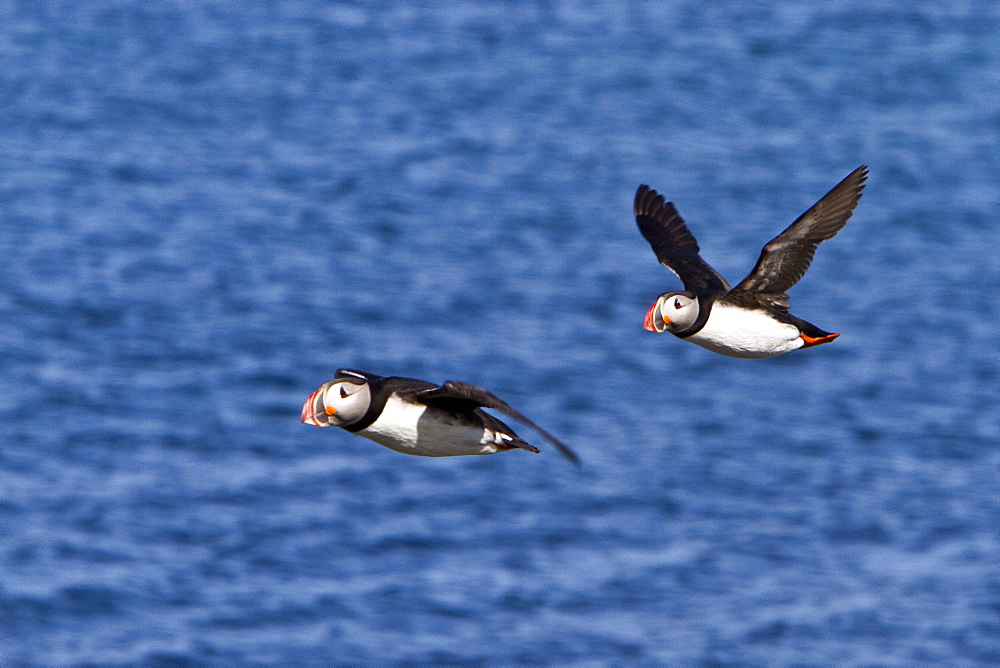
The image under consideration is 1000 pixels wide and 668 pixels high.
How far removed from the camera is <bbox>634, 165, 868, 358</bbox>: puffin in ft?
27.8

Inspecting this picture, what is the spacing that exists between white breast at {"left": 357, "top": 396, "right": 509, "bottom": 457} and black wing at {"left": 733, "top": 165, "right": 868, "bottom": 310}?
6.51 feet

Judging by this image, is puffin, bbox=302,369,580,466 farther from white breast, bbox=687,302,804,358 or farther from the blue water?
the blue water

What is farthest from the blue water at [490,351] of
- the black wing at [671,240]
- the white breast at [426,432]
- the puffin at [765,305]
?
the white breast at [426,432]

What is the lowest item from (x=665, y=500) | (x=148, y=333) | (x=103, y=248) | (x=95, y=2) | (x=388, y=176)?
(x=665, y=500)

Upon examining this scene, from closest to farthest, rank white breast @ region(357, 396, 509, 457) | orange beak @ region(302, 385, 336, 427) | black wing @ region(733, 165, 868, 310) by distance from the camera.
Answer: orange beak @ region(302, 385, 336, 427)
white breast @ region(357, 396, 509, 457)
black wing @ region(733, 165, 868, 310)

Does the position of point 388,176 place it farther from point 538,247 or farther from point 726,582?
point 726,582

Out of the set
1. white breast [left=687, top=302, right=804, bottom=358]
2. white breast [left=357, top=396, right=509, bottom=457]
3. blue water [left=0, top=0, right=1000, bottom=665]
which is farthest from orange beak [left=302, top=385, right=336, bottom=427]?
blue water [left=0, top=0, right=1000, bottom=665]

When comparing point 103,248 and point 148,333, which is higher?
point 103,248

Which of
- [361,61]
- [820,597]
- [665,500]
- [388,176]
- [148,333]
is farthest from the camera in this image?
[361,61]

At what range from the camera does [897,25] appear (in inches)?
2313

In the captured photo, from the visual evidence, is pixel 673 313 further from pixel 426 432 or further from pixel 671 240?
pixel 671 240

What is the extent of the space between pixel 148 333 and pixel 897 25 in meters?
36.5

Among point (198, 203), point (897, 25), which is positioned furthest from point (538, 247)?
point (897, 25)

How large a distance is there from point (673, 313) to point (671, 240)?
235 centimetres
